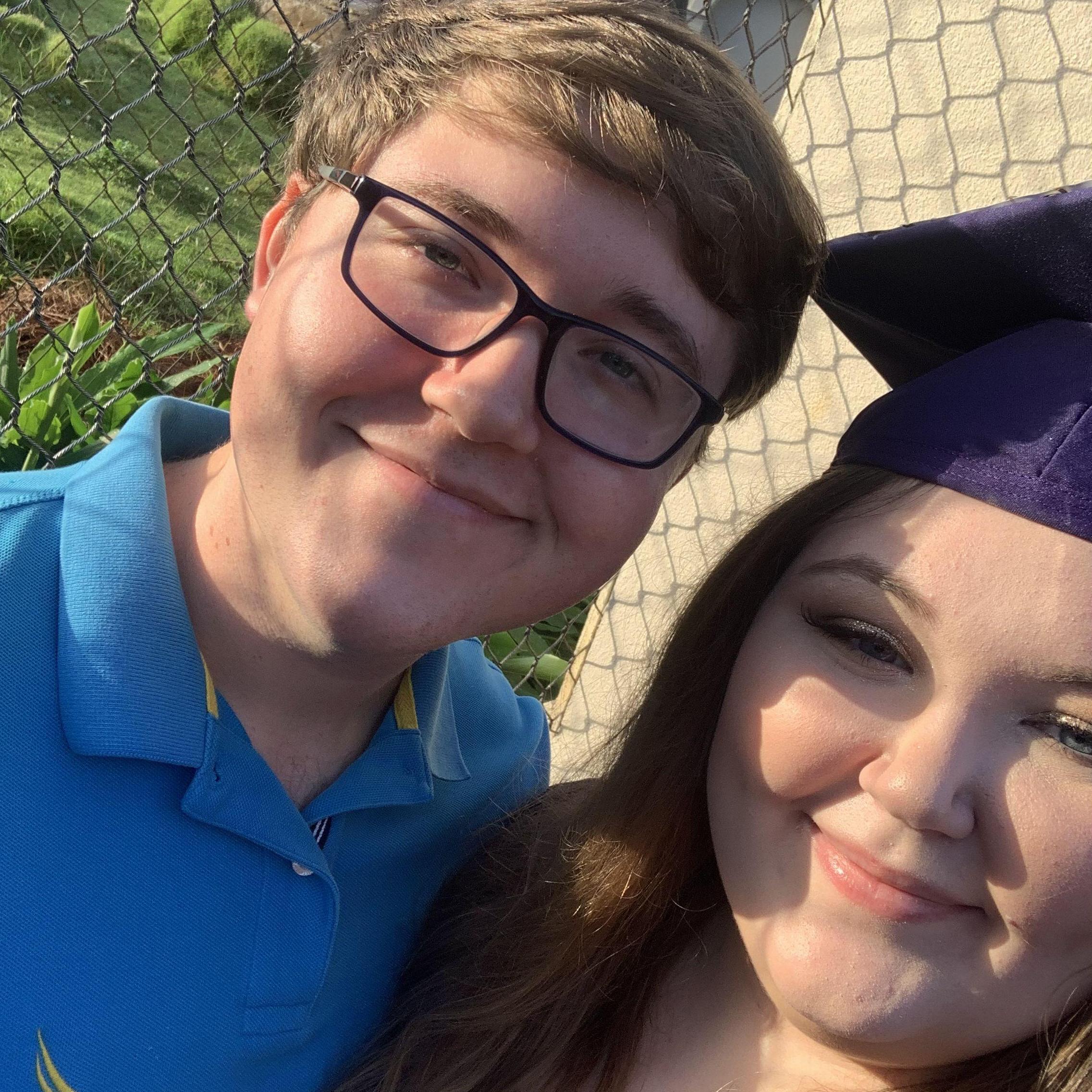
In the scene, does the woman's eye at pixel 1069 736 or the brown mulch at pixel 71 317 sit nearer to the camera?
the woman's eye at pixel 1069 736

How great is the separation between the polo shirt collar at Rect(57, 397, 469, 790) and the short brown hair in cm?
42

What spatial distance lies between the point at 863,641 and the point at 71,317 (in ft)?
13.8

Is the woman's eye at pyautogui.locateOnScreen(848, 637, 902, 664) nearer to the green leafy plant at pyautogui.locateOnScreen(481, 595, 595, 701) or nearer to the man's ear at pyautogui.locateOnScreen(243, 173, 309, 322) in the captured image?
the man's ear at pyautogui.locateOnScreen(243, 173, 309, 322)

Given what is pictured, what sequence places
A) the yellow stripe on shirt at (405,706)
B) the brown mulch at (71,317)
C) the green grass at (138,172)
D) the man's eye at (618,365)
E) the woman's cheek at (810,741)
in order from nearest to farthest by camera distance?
the woman's cheek at (810,741) → the man's eye at (618,365) → the yellow stripe on shirt at (405,706) → the brown mulch at (71,317) → the green grass at (138,172)

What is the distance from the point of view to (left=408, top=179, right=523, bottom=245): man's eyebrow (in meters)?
1.20

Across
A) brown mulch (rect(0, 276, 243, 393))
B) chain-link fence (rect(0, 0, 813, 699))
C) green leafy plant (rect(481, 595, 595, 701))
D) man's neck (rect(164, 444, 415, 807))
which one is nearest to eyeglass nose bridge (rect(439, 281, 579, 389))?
man's neck (rect(164, 444, 415, 807))

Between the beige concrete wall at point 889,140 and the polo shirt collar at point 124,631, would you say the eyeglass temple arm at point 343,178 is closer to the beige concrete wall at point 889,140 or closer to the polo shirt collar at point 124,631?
the polo shirt collar at point 124,631

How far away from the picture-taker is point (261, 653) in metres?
1.38

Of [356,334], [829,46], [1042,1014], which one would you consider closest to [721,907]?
[1042,1014]

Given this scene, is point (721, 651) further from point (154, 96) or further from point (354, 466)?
point (154, 96)

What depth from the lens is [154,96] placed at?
688 centimetres

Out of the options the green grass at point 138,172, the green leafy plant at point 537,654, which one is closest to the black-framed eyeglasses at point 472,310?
the green grass at point 138,172

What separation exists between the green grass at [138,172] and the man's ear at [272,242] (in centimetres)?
190

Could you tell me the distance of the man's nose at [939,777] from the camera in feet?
3.54
